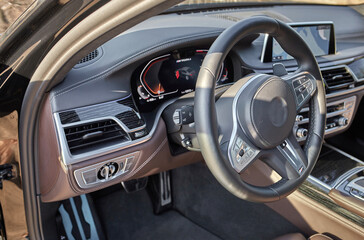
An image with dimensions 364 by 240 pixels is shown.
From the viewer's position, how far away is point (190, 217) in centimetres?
237

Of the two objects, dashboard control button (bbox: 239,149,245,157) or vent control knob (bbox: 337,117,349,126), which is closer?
dashboard control button (bbox: 239,149,245,157)

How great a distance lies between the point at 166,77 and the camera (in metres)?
1.60

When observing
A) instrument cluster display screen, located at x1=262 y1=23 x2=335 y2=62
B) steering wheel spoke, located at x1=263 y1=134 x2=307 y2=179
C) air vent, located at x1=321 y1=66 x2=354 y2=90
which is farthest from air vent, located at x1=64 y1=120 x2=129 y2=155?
air vent, located at x1=321 y1=66 x2=354 y2=90

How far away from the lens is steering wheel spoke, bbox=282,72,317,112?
53.5 inches

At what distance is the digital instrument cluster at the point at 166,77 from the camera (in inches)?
60.8

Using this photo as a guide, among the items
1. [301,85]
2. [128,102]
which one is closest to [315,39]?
[301,85]

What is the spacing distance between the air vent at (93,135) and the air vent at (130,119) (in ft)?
0.11

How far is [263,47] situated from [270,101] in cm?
66

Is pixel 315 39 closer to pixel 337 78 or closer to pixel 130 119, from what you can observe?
pixel 337 78

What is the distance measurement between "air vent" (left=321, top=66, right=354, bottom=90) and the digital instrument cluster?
0.85 meters

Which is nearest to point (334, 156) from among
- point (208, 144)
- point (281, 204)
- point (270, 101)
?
point (281, 204)

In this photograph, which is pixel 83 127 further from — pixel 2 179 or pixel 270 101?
pixel 270 101

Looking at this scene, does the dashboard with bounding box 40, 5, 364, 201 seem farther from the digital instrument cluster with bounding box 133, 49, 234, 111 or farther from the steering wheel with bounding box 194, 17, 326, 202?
the steering wheel with bounding box 194, 17, 326, 202

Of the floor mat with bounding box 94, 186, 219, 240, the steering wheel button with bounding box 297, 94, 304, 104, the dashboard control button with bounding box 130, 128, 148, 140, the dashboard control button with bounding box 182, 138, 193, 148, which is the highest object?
the steering wheel button with bounding box 297, 94, 304, 104
